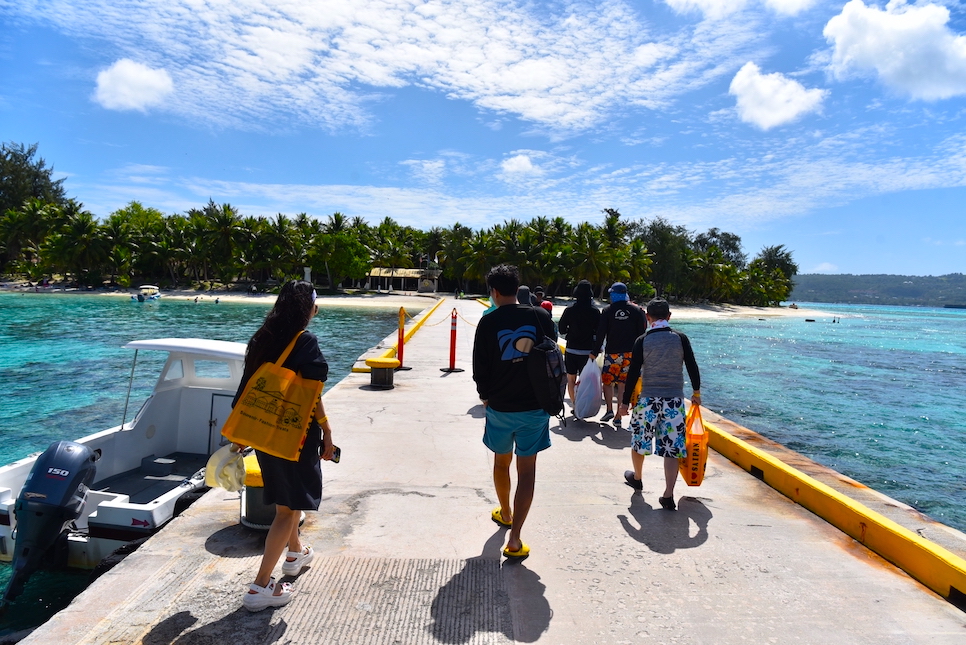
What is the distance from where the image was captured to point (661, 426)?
5.18 meters

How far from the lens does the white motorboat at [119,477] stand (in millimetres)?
4613

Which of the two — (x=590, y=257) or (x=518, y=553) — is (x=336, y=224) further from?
(x=518, y=553)

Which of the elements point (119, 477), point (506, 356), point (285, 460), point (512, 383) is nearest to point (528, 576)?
point (512, 383)

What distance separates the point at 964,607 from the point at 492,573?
2.97 meters

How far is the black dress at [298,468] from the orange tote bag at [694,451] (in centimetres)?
326

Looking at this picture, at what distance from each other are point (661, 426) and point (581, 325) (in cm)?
283

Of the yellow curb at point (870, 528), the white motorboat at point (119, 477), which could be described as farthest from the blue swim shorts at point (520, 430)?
the white motorboat at point (119, 477)

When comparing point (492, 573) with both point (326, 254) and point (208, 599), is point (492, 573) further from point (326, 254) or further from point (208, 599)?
point (326, 254)

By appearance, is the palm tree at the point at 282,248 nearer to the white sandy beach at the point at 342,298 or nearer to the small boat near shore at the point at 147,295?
the white sandy beach at the point at 342,298

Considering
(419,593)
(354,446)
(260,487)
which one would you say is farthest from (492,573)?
(354,446)

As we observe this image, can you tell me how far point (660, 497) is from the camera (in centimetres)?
533

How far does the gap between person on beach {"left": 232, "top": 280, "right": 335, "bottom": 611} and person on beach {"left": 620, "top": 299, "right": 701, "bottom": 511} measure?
303 centimetres

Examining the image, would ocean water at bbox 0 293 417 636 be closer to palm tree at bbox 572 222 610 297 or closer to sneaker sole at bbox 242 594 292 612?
sneaker sole at bbox 242 594 292 612

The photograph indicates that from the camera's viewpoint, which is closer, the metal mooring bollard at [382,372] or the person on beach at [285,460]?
the person on beach at [285,460]
